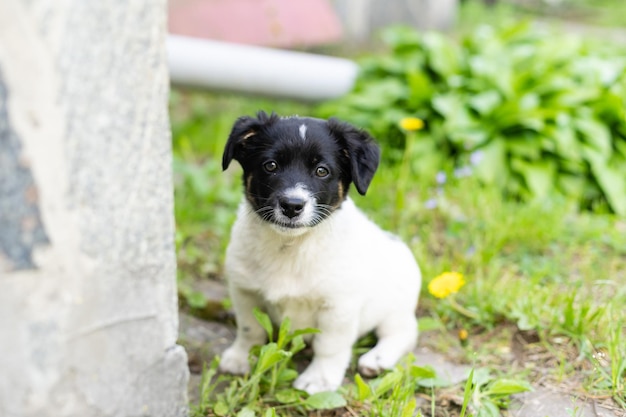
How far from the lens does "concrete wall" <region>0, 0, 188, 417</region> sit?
194 centimetres

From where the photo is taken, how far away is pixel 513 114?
5641 mm

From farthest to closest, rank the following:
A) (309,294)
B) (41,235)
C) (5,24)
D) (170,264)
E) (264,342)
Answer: (264,342) < (309,294) < (170,264) < (41,235) < (5,24)

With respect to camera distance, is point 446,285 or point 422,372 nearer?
point 422,372

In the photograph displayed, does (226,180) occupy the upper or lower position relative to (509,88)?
lower

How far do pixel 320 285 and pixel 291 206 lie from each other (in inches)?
17.0

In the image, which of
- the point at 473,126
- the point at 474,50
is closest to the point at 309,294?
the point at 473,126

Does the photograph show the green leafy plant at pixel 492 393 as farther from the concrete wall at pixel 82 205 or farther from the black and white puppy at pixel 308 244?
the concrete wall at pixel 82 205

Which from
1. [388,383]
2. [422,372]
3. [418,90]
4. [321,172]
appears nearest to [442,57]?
[418,90]

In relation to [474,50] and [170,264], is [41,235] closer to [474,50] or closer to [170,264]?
[170,264]

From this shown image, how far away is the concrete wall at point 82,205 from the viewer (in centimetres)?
194

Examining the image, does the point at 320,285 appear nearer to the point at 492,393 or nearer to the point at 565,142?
the point at 492,393

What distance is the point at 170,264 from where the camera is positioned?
2.50 meters

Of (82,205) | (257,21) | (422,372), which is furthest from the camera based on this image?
(257,21)

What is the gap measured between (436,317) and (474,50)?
338cm
